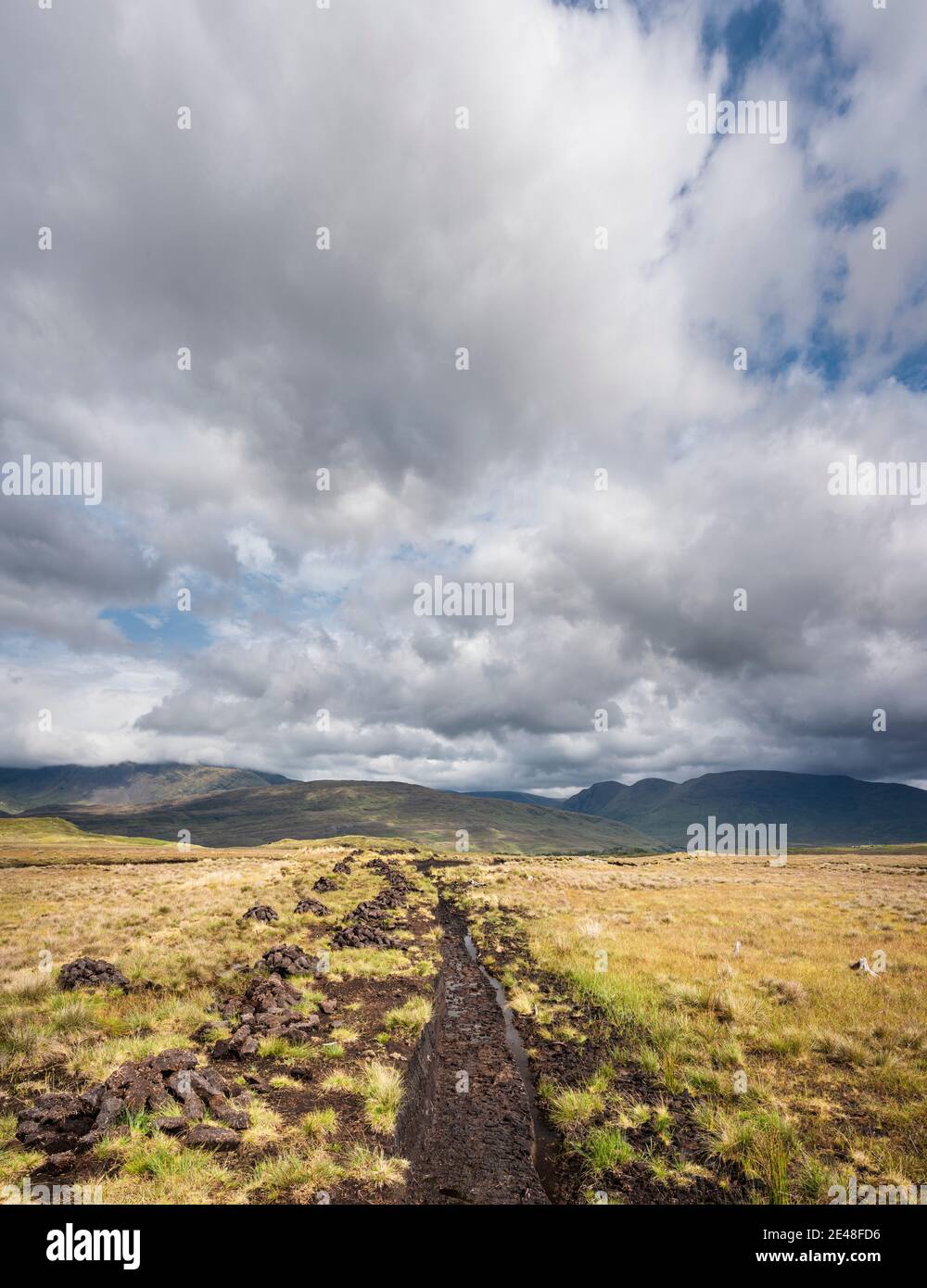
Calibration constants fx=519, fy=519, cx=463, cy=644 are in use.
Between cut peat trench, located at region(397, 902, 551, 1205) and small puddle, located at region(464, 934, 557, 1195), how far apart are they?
0.08 feet

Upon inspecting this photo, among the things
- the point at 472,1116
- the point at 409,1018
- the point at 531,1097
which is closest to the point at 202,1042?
the point at 409,1018

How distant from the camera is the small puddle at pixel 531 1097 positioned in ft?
31.0

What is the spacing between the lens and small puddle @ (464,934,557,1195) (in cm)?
945

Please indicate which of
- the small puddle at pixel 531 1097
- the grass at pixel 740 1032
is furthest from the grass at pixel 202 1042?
the grass at pixel 740 1032

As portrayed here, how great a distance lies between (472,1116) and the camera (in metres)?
11.2

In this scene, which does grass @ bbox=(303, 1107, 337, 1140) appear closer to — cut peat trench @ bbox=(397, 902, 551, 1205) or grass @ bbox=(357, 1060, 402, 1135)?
grass @ bbox=(357, 1060, 402, 1135)

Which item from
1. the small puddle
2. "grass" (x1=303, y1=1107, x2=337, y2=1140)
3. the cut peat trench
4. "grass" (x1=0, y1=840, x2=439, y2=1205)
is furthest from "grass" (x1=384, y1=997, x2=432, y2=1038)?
"grass" (x1=303, y1=1107, x2=337, y2=1140)

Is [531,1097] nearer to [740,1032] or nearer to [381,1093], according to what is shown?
[381,1093]

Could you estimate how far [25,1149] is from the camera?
8.24 m

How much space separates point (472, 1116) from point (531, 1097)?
156 centimetres
